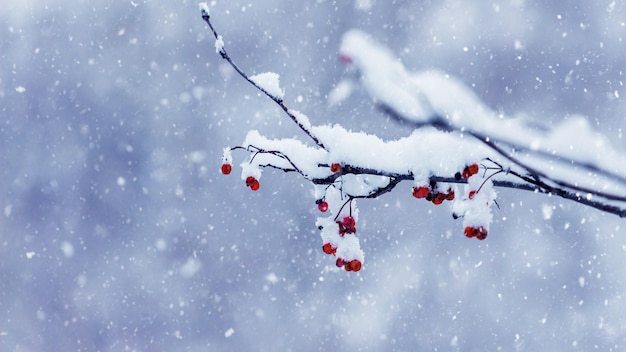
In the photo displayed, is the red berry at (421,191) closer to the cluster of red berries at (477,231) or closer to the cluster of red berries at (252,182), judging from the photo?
the cluster of red berries at (477,231)

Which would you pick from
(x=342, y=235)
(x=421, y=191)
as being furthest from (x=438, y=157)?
(x=342, y=235)

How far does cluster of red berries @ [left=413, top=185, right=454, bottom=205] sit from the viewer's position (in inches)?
73.4

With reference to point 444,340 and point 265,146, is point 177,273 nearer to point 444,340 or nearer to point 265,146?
point 444,340

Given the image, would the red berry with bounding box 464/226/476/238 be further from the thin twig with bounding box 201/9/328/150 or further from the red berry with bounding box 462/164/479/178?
the thin twig with bounding box 201/9/328/150

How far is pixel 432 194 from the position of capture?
194 centimetres

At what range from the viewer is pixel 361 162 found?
1.75m

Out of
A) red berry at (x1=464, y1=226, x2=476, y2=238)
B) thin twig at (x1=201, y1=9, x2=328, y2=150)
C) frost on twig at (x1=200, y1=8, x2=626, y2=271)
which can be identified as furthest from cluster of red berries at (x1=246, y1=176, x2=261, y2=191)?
red berry at (x1=464, y1=226, x2=476, y2=238)

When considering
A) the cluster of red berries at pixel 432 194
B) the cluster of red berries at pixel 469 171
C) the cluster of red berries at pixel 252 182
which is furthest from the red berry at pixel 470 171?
the cluster of red berries at pixel 252 182

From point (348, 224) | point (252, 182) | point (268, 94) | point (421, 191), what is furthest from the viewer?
point (252, 182)

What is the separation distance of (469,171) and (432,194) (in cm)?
25

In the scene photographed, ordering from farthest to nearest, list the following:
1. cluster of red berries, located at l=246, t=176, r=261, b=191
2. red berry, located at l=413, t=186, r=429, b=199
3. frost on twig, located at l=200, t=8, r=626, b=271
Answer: cluster of red berries, located at l=246, t=176, r=261, b=191 → red berry, located at l=413, t=186, r=429, b=199 → frost on twig, located at l=200, t=8, r=626, b=271

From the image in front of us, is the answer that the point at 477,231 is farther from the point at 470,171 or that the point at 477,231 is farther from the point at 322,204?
the point at 322,204

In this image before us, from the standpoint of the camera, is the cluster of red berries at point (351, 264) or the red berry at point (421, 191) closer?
the red berry at point (421, 191)

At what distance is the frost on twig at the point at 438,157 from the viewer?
56.7 inches
